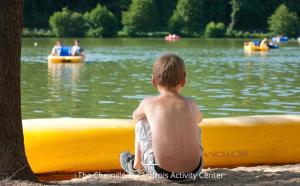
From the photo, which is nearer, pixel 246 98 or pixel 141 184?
pixel 141 184

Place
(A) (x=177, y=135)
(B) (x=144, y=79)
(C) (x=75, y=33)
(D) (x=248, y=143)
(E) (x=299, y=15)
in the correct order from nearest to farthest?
(A) (x=177, y=135) → (D) (x=248, y=143) → (B) (x=144, y=79) → (C) (x=75, y=33) → (E) (x=299, y=15)

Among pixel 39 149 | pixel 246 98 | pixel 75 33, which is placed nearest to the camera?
pixel 39 149

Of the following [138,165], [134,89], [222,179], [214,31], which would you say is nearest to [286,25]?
[214,31]

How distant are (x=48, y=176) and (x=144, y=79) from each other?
46.3 ft

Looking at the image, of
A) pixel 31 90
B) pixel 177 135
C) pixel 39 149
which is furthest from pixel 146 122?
pixel 31 90

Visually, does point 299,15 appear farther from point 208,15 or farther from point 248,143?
point 248,143

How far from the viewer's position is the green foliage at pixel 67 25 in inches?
3017

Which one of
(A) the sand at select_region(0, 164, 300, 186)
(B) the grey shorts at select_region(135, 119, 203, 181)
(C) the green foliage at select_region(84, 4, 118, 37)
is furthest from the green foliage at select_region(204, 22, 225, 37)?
(B) the grey shorts at select_region(135, 119, 203, 181)

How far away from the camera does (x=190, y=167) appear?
4539 millimetres

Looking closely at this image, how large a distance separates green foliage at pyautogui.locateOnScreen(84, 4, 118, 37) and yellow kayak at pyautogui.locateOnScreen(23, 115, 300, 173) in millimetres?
73541

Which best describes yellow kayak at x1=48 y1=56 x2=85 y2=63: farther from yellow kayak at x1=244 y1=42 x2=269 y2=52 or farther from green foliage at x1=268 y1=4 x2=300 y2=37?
green foliage at x1=268 y1=4 x2=300 y2=37

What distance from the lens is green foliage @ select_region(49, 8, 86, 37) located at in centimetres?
7662

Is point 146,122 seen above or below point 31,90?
above

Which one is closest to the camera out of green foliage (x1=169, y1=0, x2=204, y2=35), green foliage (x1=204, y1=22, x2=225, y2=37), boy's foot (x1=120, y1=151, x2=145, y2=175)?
boy's foot (x1=120, y1=151, x2=145, y2=175)
